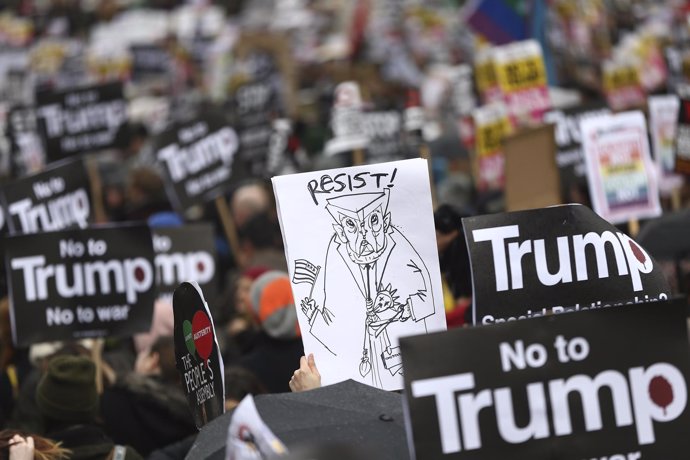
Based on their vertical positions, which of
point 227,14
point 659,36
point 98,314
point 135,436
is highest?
point 227,14

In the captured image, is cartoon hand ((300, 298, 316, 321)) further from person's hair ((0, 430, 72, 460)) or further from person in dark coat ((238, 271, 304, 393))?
person in dark coat ((238, 271, 304, 393))

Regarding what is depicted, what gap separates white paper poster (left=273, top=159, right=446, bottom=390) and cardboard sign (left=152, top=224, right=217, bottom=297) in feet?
13.1

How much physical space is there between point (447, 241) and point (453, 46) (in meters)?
19.3

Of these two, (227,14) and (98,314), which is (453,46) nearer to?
(227,14)

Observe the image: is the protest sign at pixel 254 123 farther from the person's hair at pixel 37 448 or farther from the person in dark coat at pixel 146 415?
the person's hair at pixel 37 448

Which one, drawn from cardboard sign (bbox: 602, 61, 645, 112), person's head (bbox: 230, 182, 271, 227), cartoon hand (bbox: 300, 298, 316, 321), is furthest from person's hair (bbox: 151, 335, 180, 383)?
cardboard sign (bbox: 602, 61, 645, 112)

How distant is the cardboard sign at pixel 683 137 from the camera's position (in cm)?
839

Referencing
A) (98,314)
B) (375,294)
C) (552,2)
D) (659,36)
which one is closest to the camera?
(375,294)

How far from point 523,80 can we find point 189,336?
850cm

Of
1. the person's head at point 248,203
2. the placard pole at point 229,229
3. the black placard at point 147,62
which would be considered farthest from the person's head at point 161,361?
the black placard at point 147,62

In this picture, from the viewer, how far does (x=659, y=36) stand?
61.9 ft

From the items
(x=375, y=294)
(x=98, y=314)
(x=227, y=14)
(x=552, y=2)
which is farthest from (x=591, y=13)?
(x=375, y=294)

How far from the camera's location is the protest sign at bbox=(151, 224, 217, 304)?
27.2 feet

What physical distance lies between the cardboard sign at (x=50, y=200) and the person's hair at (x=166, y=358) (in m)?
1.58
